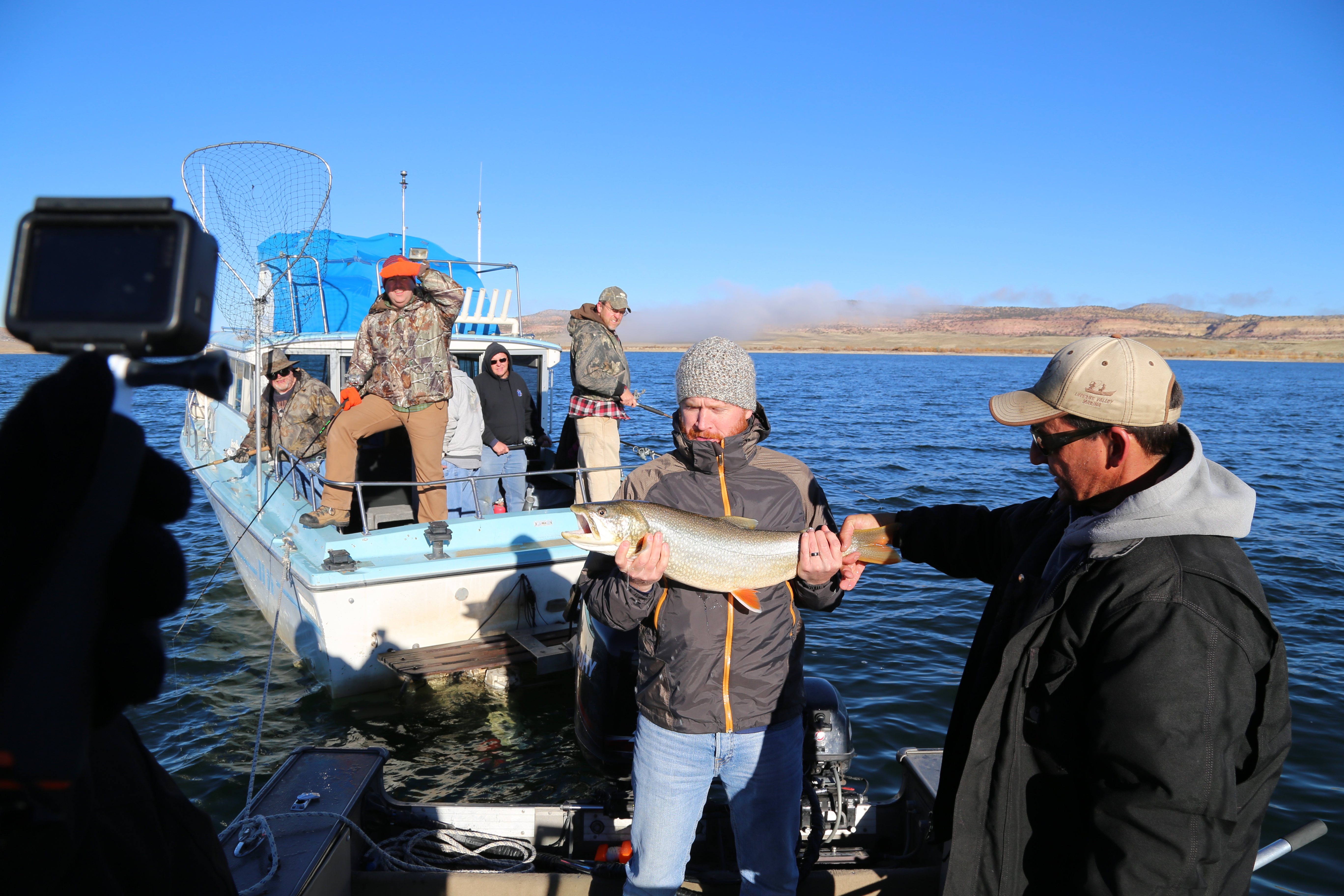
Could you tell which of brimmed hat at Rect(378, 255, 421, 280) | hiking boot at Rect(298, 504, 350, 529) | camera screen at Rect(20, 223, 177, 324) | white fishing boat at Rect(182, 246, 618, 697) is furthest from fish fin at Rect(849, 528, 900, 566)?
hiking boot at Rect(298, 504, 350, 529)

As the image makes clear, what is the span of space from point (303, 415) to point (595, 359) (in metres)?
3.26

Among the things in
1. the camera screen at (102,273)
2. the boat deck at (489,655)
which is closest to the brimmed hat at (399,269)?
the boat deck at (489,655)

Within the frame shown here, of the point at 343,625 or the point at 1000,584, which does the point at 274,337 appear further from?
the point at 1000,584

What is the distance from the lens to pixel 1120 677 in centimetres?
201

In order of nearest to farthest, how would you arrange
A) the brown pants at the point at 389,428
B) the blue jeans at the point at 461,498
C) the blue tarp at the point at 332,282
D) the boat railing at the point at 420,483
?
the boat railing at the point at 420,483 < the brown pants at the point at 389,428 < the blue jeans at the point at 461,498 < the blue tarp at the point at 332,282

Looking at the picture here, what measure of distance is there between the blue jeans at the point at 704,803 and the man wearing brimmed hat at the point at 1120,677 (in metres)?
0.69

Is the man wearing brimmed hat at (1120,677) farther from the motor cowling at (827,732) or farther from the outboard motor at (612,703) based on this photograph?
the outboard motor at (612,703)

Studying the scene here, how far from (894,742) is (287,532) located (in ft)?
20.0

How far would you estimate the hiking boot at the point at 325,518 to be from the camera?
753cm

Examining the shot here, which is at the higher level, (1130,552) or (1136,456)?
(1136,456)

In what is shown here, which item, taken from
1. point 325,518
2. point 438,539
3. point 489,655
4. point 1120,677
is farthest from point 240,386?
point 1120,677

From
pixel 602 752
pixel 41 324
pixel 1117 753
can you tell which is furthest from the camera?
pixel 602 752

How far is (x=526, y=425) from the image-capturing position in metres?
9.93

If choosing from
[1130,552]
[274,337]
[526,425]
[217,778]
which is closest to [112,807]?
[1130,552]
